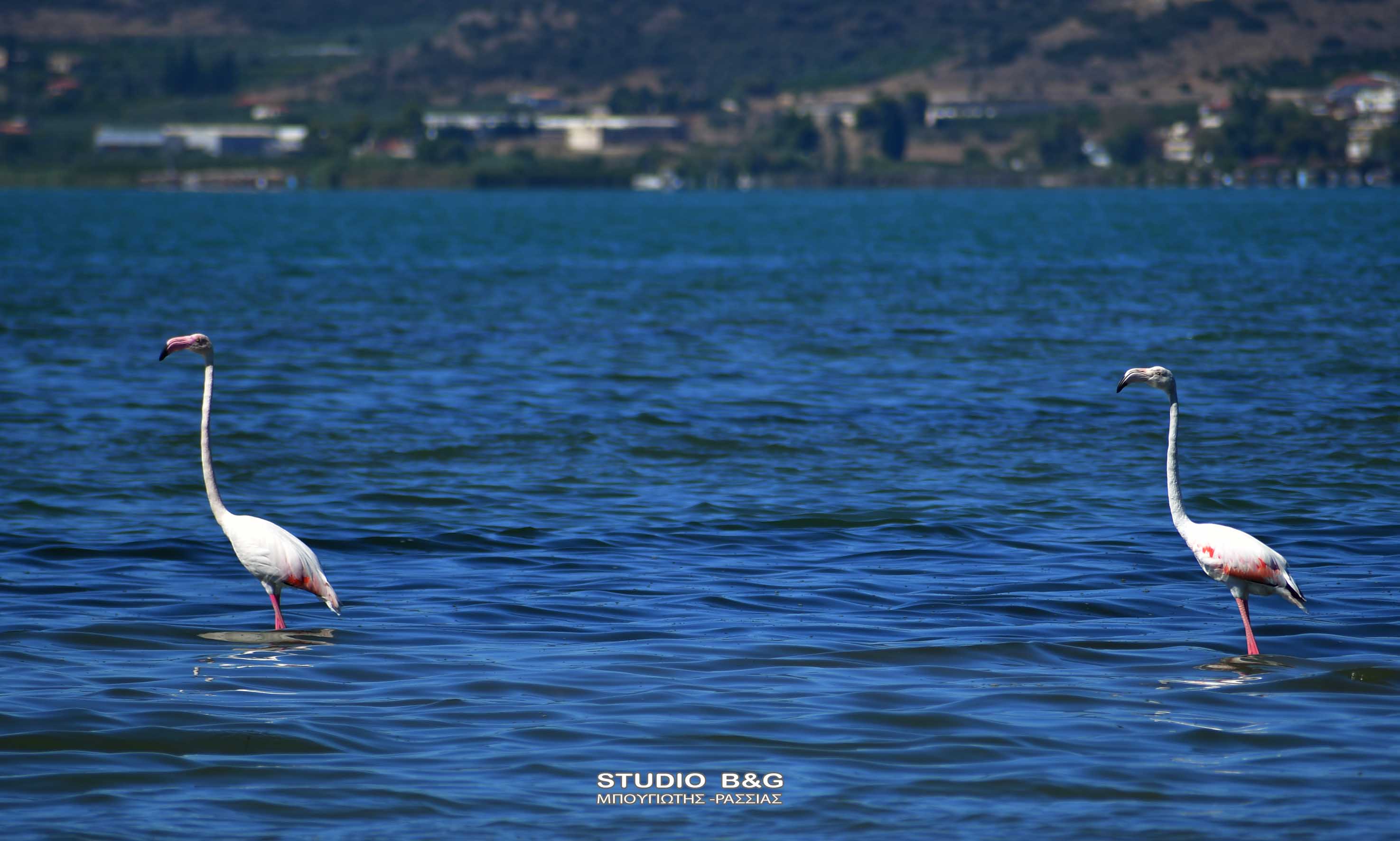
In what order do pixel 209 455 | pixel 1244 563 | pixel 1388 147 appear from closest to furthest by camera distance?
1. pixel 1244 563
2. pixel 209 455
3. pixel 1388 147

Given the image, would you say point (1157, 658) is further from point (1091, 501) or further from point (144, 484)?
point (144, 484)

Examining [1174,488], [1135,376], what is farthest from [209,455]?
[1174,488]

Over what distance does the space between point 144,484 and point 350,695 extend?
7783 millimetres

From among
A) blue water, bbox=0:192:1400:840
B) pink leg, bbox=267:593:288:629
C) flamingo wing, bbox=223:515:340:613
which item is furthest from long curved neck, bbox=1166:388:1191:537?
pink leg, bbox=267:593:288:629

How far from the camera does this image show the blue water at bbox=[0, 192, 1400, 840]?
771cm

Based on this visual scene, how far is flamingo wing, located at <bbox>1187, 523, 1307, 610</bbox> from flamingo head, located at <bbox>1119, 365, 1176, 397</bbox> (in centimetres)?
96

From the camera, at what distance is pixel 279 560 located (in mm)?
10047

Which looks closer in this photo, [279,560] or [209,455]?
[279,560]

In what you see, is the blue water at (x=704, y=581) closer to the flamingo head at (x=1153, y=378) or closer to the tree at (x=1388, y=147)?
the flamingo head at (x=1153, y=378)

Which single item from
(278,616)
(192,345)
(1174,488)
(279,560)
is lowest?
(278,616)

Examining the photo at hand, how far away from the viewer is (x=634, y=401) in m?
21.7

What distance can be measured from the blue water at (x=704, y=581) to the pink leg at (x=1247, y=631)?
0.13 meters

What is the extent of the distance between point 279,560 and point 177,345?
1456mm

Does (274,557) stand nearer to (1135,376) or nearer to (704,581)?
(704,581)
